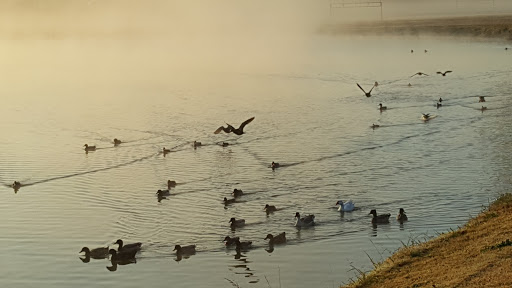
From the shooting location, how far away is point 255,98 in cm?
4919

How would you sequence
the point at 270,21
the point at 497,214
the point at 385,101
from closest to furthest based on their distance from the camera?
the point at 497,214, the point at 385,101, the point at 270,21

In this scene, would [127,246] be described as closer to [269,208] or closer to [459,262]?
[269,208]

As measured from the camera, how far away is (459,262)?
14.7 m

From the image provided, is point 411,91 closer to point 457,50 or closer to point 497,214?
point 457,50

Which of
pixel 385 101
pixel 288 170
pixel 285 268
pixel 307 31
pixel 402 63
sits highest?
pixel 307 31

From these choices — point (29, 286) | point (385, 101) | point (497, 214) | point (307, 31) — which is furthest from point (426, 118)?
point (307, 31)

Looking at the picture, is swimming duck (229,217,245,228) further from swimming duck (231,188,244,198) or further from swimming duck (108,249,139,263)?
swimming duck (108,249,139,263)

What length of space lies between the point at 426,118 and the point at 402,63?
1092 inches

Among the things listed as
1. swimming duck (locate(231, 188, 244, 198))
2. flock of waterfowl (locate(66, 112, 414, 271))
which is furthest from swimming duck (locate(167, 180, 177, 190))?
flock of waterfowl (locate(66, 112, 414, 271))

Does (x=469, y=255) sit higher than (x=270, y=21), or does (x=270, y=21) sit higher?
(x=270, y=21)

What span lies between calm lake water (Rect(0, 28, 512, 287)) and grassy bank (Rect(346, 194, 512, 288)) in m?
2.19

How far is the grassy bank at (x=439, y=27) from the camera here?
283ft

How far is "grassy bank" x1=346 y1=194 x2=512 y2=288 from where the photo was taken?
13211mm

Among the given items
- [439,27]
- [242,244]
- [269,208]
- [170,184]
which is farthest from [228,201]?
[439,27]
